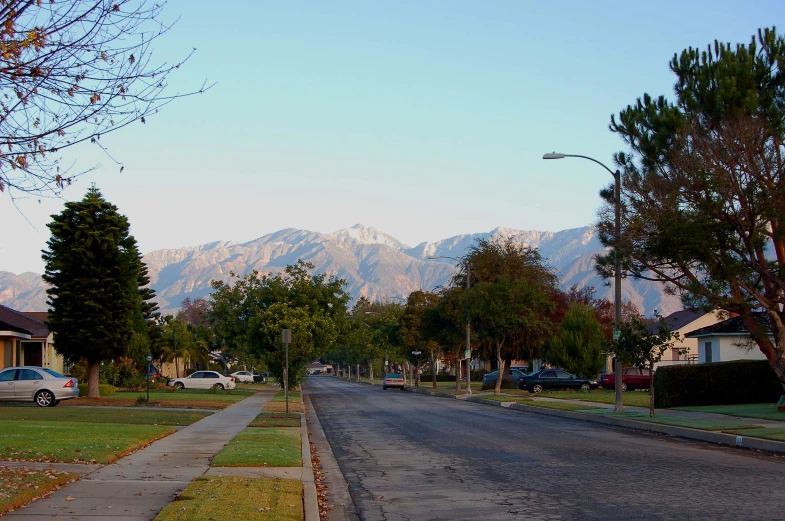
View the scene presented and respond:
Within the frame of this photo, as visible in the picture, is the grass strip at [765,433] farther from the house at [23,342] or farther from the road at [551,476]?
the house at [23,342]

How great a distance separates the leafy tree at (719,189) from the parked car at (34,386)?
20.5 meters

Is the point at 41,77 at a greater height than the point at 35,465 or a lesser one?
greater

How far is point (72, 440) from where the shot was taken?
17.0 metres

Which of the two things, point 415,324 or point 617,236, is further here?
point 415,324

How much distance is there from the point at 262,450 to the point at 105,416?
38.3ft

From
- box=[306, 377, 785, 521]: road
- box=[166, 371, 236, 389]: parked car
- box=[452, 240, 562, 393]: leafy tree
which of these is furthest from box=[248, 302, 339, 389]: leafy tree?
box=[306, 377, 785, 521]: road

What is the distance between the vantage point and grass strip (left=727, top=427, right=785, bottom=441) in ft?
59.7

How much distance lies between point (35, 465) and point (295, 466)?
156 inches

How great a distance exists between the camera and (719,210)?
2386cm

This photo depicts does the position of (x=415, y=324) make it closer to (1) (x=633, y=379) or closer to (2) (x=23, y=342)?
(1) (x=633, y=379)

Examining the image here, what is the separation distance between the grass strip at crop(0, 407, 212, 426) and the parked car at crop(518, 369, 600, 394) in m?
26.0

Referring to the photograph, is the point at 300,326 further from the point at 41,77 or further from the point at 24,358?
the point at 41,77

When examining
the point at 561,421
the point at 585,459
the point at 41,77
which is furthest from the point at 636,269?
the point at 41,77

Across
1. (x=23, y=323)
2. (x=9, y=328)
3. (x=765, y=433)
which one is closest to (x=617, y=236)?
(x=765, y=433)
